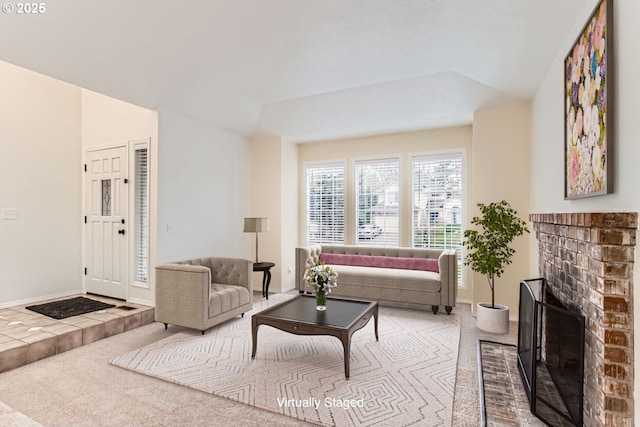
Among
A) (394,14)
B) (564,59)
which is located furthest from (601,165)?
(394,14)

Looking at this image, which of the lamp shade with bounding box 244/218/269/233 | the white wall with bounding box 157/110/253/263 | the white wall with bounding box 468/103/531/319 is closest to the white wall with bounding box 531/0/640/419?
the white wall with bounding box 468/103/531/319

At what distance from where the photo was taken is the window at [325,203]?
6.24m

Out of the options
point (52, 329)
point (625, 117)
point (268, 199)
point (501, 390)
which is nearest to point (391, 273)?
point (501, 390)

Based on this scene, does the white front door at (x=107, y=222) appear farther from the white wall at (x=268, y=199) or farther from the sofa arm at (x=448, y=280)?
the sofa arm at (x=448, y=280)

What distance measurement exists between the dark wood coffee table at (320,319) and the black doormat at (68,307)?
8.23ft

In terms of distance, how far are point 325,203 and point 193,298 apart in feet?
11.0

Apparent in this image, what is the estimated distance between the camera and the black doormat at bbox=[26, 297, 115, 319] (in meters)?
3.91

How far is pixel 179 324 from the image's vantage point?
147 inches

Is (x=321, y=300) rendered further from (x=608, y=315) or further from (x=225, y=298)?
(x=608, y=315)

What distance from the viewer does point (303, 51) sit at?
3508 millimetres

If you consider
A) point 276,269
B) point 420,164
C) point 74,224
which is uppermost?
point 420,164

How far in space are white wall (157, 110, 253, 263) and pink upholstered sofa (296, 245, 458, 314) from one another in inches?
54.7

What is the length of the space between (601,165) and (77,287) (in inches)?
254

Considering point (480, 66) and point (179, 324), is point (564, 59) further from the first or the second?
point (179, 324)
